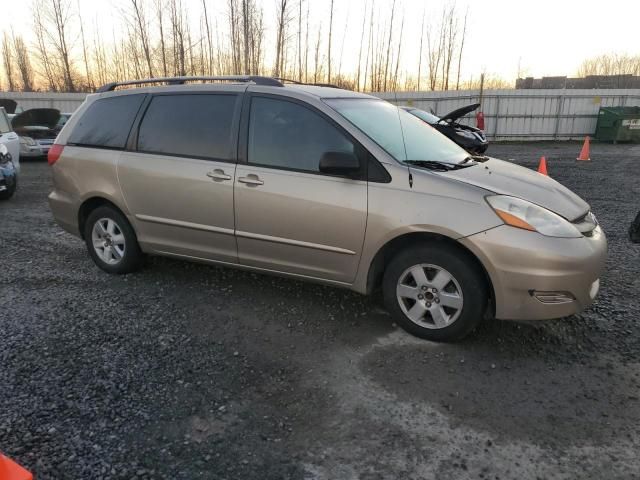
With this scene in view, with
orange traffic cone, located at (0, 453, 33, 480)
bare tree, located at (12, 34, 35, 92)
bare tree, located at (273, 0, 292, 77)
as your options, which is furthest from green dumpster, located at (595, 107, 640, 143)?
bare tree, located at (12, 34, 35, 92)

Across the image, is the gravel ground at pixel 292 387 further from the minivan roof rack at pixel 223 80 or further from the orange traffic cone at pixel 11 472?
the minivan roof rack at pixel 223 80

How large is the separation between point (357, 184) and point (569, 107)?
71.0ft

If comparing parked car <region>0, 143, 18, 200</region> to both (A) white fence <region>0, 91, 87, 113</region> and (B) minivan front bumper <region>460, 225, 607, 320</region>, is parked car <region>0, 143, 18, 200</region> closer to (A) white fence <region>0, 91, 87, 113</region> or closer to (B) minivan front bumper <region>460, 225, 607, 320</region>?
(B) minivan front bumper <region>460, 225, 607, 320</region>

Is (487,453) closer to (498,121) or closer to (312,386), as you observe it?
(312,386)

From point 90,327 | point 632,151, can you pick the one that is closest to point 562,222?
point 90,327

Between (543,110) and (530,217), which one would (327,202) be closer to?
(530,217)

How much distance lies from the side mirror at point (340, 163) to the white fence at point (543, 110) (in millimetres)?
20106

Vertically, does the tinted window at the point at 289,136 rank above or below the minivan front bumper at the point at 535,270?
above

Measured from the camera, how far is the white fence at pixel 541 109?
21.7 metres

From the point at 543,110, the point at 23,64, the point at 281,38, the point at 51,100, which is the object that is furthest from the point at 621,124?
the point at 23,64

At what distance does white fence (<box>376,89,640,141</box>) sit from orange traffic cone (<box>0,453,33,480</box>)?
22410mm

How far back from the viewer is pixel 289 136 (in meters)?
3.88

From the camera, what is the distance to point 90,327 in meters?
3.79

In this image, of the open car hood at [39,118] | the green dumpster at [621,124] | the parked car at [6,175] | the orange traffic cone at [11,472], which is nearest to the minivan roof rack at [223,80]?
the orange traffic cone at [11,472]
